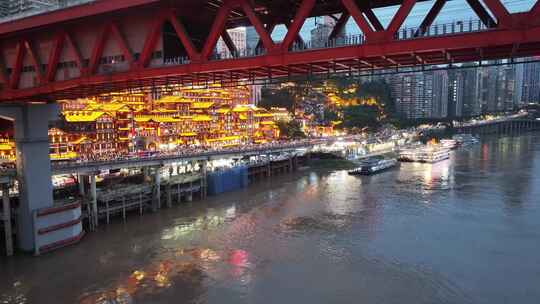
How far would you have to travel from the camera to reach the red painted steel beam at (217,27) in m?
15.1

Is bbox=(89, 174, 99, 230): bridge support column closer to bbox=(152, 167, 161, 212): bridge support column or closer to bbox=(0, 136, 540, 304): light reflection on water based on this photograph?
bbox=(0, 136, 540, 304): light reflection on water

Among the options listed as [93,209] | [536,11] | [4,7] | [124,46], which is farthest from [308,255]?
[4,7]

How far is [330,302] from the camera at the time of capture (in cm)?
1945

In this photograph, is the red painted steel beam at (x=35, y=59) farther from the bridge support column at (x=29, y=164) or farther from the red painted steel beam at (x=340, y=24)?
the red painted steel beam at (x=340, y=24)

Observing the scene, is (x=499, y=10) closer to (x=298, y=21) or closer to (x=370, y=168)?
(x=298, y=21)

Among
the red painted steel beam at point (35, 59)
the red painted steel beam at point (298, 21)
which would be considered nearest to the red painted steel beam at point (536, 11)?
the red painted steel beam at point (298, 21)

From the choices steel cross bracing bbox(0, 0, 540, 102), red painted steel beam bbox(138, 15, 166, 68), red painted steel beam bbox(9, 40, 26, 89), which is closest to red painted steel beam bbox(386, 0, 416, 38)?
steel cross bracing bbox(0, 0, 540, 102)

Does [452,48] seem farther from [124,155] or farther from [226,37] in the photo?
[124,155]

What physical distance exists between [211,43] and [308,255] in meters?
15.2

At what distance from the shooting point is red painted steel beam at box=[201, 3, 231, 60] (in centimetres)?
1513

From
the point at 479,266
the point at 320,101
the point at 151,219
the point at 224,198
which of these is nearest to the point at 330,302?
the point at 479,266

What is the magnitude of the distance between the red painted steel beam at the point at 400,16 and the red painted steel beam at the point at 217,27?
5957 millimetres

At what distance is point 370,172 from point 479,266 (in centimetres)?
3915

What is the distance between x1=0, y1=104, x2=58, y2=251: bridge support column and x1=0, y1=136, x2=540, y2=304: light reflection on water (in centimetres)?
229
